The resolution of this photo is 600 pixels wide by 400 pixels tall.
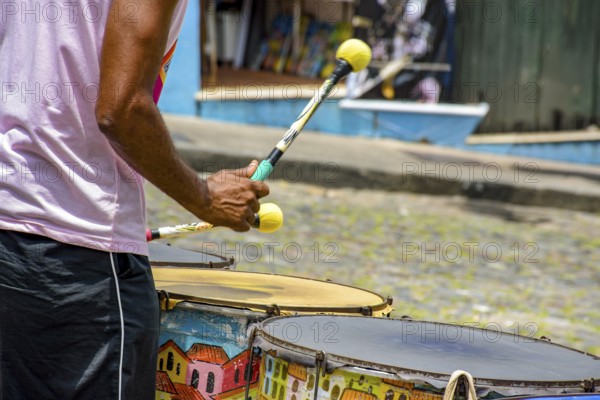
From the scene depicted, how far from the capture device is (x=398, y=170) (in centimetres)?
866

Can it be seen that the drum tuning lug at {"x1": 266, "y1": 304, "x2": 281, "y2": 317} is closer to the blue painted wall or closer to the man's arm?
the man's arm

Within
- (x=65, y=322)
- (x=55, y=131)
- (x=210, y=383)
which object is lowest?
(x=210, y=383)

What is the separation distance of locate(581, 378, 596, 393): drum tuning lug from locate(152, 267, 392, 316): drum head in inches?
27.1

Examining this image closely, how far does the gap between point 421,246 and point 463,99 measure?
13.2 feet

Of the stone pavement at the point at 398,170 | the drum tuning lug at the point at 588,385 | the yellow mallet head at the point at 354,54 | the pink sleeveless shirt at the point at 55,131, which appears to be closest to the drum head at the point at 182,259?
the yellow mallet head at the point at 354,54

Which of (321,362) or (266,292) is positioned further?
(266,292)

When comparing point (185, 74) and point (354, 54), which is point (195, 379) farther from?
point (185, 74)

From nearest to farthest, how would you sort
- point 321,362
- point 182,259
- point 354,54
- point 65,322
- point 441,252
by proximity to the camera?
point 65,322 < point 321,362 < point 354,54 < point 182,259 < point 441,252

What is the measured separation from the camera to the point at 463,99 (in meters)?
10.5

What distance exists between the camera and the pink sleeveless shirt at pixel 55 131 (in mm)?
1834

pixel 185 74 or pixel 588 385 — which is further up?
pixel 185 74

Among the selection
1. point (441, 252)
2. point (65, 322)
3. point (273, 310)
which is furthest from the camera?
point (441, 252)

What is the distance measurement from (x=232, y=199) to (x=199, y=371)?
69 centimetres

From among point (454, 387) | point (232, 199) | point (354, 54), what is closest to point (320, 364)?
point (454, 387)
